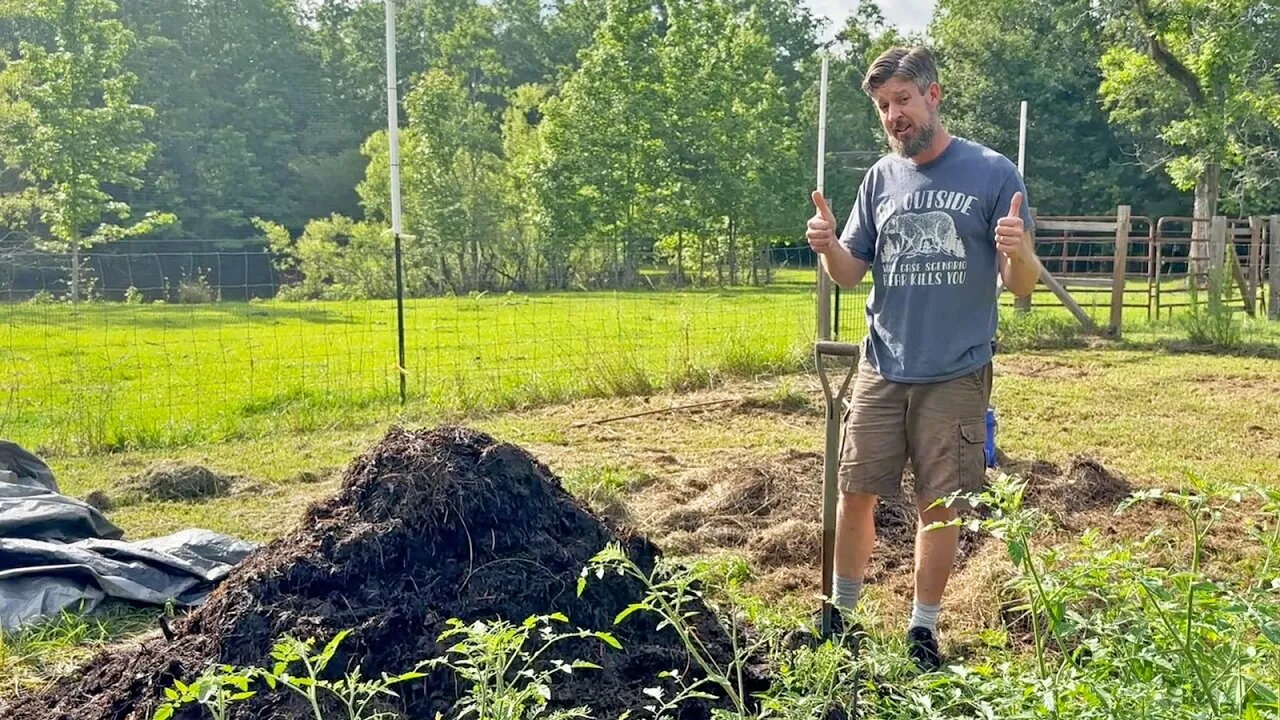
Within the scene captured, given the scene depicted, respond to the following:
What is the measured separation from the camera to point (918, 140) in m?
2.93

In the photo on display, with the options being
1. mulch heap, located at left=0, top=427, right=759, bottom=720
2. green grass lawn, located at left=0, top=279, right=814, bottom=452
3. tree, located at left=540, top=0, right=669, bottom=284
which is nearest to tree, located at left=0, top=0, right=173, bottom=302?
green grass lawn, located at left=0, top=279, right=814, bottom=452

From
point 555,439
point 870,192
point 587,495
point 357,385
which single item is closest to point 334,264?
point 357,385

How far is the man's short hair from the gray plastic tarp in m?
2.91

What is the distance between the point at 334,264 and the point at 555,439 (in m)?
19.6

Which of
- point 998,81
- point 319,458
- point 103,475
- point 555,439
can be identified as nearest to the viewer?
point 103,475

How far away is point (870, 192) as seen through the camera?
313 centimetres

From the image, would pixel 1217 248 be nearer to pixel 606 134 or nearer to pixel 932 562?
pixel 932 562

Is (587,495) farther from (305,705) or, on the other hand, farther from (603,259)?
(603,259)

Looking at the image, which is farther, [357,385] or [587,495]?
[357,385]

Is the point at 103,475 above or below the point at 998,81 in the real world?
below

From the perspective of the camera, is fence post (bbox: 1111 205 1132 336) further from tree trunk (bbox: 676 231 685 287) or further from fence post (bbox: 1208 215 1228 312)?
tree trunk (bbox: 676 231 685 287)

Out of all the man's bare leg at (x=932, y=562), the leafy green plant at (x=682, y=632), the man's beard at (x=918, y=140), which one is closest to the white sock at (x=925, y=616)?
the man's bare leg at (x=932, y=562)

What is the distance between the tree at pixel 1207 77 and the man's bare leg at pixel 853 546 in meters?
16.6

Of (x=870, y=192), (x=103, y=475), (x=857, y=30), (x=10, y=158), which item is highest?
(x=857, y=30)
